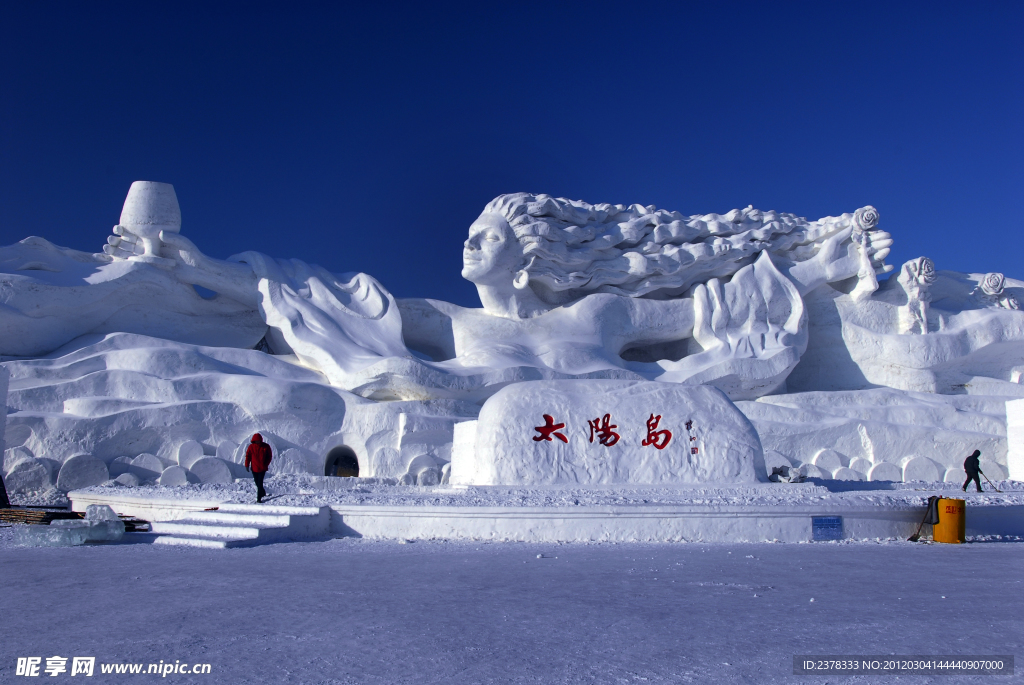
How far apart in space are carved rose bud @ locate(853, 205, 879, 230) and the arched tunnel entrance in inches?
438

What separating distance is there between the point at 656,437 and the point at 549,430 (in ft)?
3.78

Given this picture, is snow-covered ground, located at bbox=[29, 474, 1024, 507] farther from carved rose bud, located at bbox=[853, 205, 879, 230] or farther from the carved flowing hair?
carved rose bud, located at bbox=[853, 205, 879, 230]

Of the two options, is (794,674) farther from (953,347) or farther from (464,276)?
(953,347)

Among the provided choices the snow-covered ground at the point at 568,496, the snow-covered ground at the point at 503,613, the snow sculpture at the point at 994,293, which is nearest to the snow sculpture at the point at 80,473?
the snow-covered ground at the point at 568,496

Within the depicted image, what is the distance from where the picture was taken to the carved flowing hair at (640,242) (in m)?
16.4

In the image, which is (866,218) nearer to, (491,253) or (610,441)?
(491,253)

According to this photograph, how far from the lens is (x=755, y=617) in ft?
12.3

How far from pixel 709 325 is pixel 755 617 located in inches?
529

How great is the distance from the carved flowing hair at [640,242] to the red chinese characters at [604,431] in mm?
7270

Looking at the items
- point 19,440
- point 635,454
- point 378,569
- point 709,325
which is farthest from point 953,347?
point 19,440

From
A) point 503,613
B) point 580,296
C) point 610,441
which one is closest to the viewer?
point 503,613

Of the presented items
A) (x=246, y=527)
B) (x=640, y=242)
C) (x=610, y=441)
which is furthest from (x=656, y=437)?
(x=640, y=242)

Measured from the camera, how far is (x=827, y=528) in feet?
23.6

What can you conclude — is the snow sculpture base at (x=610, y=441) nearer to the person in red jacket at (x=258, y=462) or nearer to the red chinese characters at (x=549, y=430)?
the red chinese characters at (x=549, y=430)
